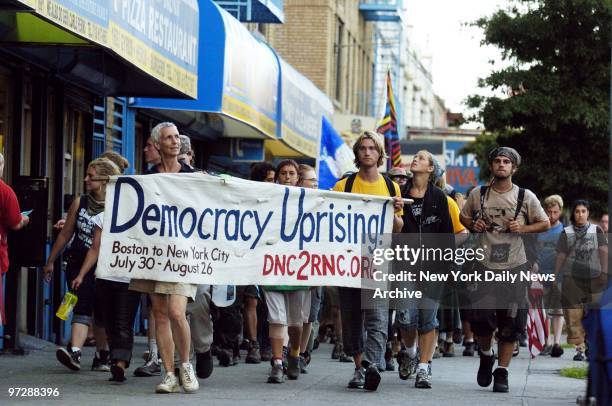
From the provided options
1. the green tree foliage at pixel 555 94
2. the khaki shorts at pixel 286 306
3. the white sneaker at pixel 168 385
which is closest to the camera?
the white sneaker at pixel 168 385

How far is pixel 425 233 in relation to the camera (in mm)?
11633

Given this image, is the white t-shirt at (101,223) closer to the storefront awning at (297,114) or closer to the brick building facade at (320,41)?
the storefront awning at (297,114)

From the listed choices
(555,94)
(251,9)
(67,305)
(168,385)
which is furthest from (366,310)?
(555,94)

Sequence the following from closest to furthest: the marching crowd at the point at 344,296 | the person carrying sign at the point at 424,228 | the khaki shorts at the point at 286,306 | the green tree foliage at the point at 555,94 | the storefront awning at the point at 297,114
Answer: the marching crowd at the point at 344,296
the person carrying sign at the point at 424,228
the khaki shorts at the point at 286,306
the storefront awning at the point at 297,114
the green tree foliage at the point at 555,94

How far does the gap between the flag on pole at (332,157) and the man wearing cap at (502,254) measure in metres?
7.37

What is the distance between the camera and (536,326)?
15352mm

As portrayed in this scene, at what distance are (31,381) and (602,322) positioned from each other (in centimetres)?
597

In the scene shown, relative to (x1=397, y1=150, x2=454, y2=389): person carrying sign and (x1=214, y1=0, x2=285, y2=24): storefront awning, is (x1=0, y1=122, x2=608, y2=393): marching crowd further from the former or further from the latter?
(x1=214, y1=0, x2=285, y2=24): storefront awning

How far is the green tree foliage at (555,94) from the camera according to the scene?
29078 millimetres

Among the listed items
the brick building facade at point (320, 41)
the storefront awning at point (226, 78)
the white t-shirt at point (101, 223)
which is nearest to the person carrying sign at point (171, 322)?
the white t-shirt at point (101, 223)

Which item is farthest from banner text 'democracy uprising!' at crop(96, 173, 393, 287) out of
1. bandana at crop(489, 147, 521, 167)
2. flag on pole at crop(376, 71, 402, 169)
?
flag on pole at crop(376, 71, 402, 169)

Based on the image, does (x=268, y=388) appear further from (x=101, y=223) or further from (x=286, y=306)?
(x=101, y=223)

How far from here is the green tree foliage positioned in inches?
1145

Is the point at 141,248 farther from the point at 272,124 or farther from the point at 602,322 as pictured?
the point at 272,124
